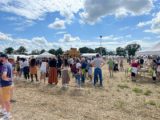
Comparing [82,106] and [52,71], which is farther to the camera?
[52,71]

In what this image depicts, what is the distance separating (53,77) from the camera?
17375 mm

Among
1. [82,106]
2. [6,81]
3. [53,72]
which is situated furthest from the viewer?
[53,72]

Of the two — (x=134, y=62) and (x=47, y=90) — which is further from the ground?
(x=134, y=62)

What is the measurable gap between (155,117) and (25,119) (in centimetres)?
393

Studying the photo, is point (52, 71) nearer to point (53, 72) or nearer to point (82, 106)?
point (53, 72)

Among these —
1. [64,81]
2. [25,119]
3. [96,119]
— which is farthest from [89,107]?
[64,81]

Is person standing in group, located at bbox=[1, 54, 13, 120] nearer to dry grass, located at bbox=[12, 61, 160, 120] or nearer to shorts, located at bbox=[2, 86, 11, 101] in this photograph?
shorts, located at bbox=[2, 86, 11, 101]

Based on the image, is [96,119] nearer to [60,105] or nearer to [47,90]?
[60,105]

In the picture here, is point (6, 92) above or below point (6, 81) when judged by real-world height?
below

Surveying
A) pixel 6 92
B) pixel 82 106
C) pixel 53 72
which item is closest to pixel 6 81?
pixel 6 92

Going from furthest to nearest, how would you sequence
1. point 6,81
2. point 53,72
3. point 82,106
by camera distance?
point 53,72 → point 82,106 → point 6,81

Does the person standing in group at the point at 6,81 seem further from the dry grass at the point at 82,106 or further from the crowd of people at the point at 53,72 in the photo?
the dry grass at the point at 82,106

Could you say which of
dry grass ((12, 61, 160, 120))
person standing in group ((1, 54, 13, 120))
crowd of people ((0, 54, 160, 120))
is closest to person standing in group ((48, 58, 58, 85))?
crowd of people ((0, 54, 160, 120))

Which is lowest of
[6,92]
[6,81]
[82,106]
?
[82,106]
